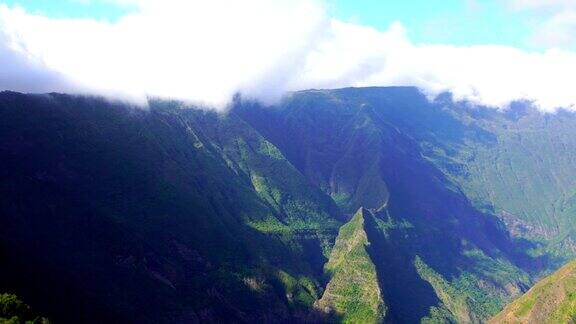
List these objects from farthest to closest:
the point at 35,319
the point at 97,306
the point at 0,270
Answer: the point at 97,306, the point at 0,270, the point at 35,319

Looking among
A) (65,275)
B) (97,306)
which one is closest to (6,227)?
(65,275)

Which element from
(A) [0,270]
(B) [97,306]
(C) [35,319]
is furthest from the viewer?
(B) [97,306]

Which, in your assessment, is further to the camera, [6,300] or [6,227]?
[6,227]

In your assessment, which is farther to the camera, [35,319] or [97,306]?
[97,306]

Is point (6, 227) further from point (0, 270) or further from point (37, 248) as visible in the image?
point (0, 270)

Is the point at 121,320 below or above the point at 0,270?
below

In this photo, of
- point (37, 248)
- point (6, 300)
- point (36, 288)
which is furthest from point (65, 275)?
point (6, 300)

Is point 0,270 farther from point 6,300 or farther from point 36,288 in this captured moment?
point 6,300

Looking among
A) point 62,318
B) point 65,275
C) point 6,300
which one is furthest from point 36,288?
point 6,300

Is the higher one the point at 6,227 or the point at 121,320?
the point at 6,227
